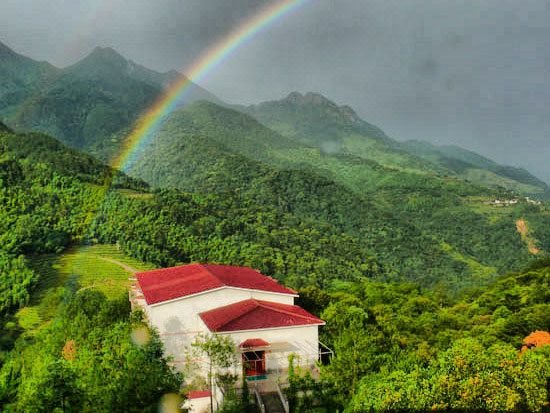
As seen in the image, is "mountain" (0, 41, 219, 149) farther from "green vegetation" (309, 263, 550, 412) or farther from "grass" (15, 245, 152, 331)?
"green vegetation" (309, 263, 550, 412)

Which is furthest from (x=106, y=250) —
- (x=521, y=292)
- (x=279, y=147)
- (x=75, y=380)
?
(x=279, y=147)

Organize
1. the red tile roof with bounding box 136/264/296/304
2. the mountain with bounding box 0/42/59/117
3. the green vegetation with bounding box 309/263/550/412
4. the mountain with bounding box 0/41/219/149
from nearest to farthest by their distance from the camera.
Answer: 1. the green vegetation with bounding box 309/263/550/412
2. the red tile roof with bounding box 136/264/296/304
3. the mountain with bounding box 0/41/219/149
4. the mountain with bounding box 0/42/59/117

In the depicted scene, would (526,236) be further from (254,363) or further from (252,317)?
(254,363)

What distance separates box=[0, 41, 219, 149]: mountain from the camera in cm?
12800

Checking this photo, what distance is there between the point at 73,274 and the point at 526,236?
96.7 meters

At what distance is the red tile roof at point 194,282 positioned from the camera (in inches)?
801

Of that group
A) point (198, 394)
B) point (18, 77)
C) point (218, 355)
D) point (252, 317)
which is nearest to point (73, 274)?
point (252, 317)

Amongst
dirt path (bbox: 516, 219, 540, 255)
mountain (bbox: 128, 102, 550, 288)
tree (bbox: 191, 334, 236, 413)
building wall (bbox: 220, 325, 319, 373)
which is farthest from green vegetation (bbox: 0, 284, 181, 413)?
dirt path (bbox: 516, 219, 540, 255)

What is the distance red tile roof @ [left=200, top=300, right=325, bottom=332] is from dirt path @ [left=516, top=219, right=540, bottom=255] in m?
96.9

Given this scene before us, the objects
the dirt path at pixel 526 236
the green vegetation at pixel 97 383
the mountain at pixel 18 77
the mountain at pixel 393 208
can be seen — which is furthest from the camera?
the mountain at pixel 18 77

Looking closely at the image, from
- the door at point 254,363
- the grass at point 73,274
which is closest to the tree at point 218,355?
the door at point 254,363

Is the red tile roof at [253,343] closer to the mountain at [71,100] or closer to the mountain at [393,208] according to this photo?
the mountain at [393,208]

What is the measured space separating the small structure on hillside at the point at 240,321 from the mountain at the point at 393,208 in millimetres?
60988

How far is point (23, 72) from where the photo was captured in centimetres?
17400
